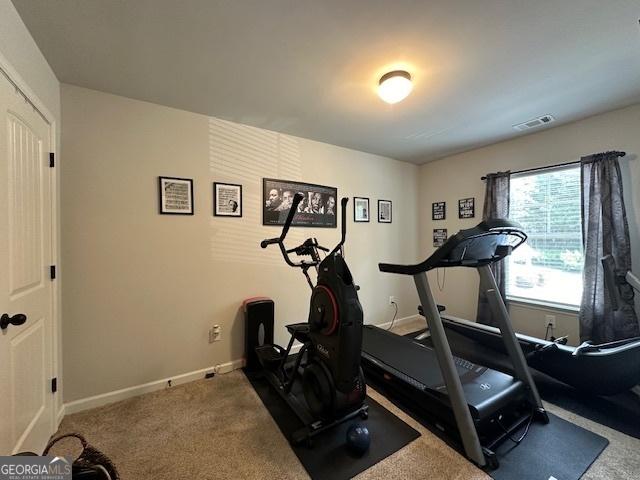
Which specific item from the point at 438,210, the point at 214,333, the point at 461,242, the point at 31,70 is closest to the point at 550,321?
the point at 438,210

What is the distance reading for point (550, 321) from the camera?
2.78m

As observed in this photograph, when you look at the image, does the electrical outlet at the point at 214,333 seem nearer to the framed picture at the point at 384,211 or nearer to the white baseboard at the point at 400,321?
the white baseboard at the point at 400,321

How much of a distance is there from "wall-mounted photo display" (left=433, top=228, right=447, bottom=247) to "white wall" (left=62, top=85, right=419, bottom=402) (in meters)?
2.09

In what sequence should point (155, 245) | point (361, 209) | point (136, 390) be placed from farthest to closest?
point (361, 209) < point (155, 245) < point (136, 390)

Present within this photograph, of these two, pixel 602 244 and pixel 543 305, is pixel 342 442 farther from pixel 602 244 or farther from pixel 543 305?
pixel 602 244

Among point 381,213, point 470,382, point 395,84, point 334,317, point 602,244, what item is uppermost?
point 395,84

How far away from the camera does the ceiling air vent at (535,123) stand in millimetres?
2534

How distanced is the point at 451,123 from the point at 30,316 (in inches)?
141

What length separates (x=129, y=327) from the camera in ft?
6.95

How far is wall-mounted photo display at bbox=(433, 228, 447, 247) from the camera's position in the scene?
3.81m

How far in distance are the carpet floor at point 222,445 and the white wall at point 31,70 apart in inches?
18.6

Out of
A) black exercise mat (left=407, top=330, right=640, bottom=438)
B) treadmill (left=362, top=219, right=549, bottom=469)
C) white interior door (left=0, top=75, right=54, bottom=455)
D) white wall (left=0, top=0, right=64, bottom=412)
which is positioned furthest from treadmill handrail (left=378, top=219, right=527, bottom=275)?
white wall (left=0, top=0, right=64, bottom=412)

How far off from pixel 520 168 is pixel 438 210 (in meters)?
1.10

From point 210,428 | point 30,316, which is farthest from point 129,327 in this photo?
point 210,428
